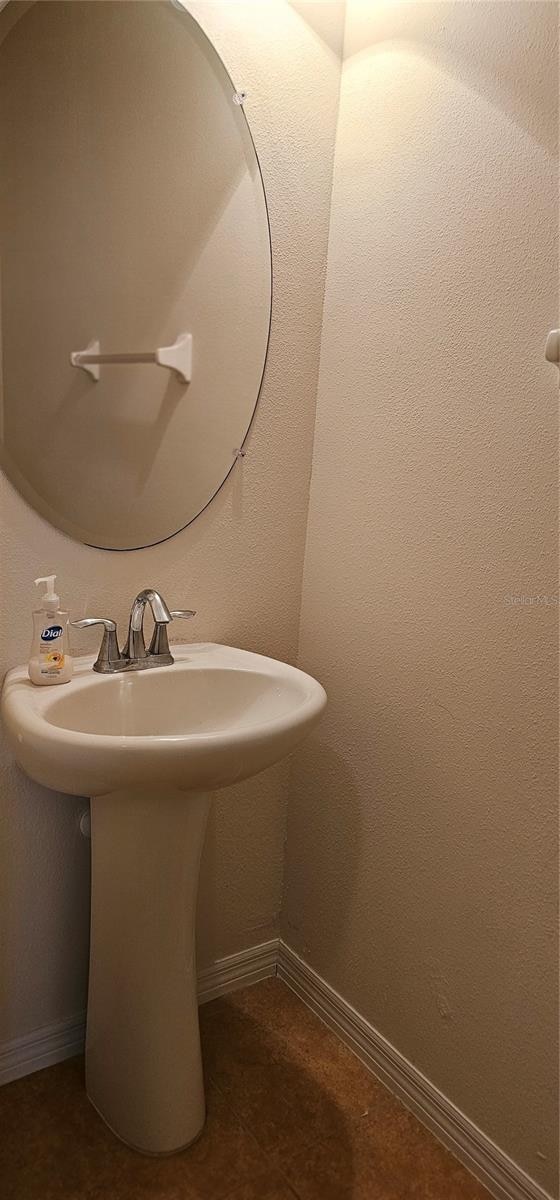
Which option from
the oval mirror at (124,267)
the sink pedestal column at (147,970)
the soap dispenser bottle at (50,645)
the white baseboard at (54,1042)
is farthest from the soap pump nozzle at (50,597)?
the white baseboard at (54,1042)

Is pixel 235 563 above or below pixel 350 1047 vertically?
above

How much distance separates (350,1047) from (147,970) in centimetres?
52

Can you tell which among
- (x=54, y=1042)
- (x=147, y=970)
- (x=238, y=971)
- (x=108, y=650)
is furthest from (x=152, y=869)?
(x=238, y=971)

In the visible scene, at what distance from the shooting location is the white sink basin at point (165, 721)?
96cm

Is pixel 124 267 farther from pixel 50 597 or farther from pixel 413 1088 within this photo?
pixel 413 1088

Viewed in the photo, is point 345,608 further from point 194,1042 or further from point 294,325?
point 194,1042

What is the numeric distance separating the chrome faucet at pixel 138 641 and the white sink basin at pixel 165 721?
0.07 feet

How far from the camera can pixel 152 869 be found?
47.0 inches

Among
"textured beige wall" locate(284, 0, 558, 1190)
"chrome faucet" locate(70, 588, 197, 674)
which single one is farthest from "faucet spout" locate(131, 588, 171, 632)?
"textured beige wall" locate(284, 0, 558, 1190)

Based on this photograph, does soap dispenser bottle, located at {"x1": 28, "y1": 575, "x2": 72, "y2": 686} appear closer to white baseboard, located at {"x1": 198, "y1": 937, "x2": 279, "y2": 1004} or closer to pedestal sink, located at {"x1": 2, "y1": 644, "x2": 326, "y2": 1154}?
pedestal sink, located at {"x1": 2, "y1": 644, "x2": 326, "y2": 1154}

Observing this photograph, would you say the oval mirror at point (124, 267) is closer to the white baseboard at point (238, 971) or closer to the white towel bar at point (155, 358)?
the white towel bar at point (155, 358)

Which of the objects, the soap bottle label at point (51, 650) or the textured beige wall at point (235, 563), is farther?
the textured beige wall at point (235, 563)

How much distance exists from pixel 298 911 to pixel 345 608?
2.22 ft

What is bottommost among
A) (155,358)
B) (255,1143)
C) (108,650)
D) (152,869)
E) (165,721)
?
(255,1143)
